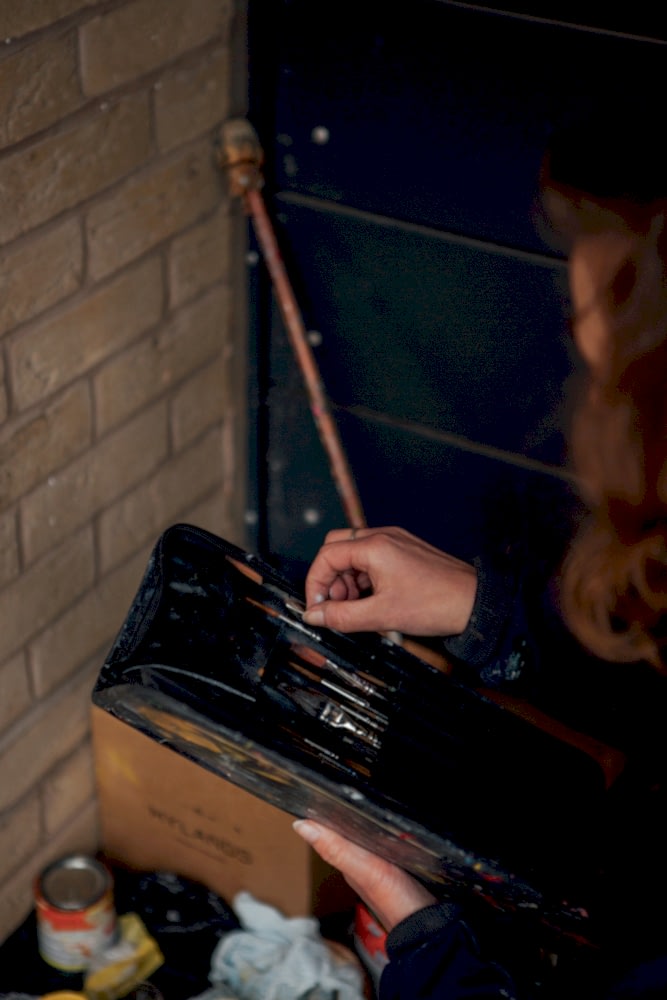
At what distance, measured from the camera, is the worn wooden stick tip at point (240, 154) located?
1745mm

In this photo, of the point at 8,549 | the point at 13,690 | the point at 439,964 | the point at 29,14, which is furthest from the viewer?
the point at 13,690

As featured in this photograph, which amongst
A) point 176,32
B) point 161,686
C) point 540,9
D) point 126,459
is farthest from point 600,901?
point 176,32

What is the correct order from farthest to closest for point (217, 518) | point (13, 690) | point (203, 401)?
point (217, 518) < point (203, 401) < point (13, 690)

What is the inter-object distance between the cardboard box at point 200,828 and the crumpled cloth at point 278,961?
0.09 feet

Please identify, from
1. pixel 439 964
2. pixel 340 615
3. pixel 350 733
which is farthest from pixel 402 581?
pixel 439 964

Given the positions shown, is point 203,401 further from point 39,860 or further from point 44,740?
point 39,860

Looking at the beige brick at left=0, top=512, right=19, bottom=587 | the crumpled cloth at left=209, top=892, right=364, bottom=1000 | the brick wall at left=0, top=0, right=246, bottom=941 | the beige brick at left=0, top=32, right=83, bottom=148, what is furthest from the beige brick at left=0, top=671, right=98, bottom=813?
the beige brick at left=0, top=32, right=83, bottom=148

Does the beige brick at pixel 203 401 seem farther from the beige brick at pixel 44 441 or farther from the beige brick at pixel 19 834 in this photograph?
the beige brick at pixel 19 834

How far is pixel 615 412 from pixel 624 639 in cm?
30

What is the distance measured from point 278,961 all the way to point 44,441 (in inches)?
35.4

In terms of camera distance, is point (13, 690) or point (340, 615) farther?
point (13, 690)

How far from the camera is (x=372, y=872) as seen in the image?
1.28 m

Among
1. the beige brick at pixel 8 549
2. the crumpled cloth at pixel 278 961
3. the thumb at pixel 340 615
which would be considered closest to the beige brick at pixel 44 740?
the beige brick at pixel 8 549

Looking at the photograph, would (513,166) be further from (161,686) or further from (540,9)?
(161,686)
